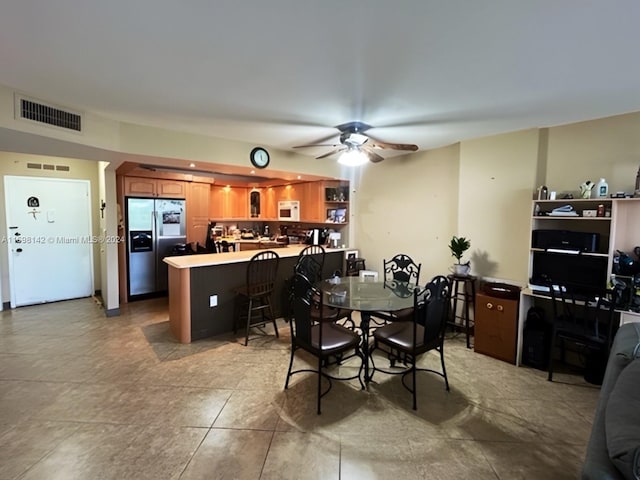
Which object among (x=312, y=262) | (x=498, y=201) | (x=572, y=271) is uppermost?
(x=498, y=201)

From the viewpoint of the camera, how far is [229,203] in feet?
22.4

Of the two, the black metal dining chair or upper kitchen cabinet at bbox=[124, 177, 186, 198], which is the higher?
upper kitchen cabinet at bbox=[124, 177, 186, 198]

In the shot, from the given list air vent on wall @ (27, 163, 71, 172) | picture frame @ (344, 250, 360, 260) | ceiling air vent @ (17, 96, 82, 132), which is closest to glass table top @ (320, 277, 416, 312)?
picture frame @ (344, 250, 360, 260)

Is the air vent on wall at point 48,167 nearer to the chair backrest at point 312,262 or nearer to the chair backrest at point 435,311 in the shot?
the chair backrest at point 312,262

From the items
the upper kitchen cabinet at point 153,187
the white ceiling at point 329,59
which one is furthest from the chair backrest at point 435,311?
the upper kitchen cabinet at point 153,187

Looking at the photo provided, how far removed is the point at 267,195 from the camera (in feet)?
22.4

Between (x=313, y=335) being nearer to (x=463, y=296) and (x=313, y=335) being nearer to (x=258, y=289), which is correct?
(x=258, y=289)

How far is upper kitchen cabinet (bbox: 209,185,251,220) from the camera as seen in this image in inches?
263

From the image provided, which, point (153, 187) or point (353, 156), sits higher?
point (353, 156)

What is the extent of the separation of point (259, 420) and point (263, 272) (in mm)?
1994

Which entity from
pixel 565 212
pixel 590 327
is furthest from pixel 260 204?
pixel 590 327

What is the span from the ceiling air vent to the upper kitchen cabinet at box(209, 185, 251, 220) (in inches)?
143

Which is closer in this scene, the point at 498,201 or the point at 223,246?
the point at 498,201

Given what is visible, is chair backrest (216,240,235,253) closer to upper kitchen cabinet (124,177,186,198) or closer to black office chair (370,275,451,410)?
upper kitchen cabinet (124,177,186,198)
